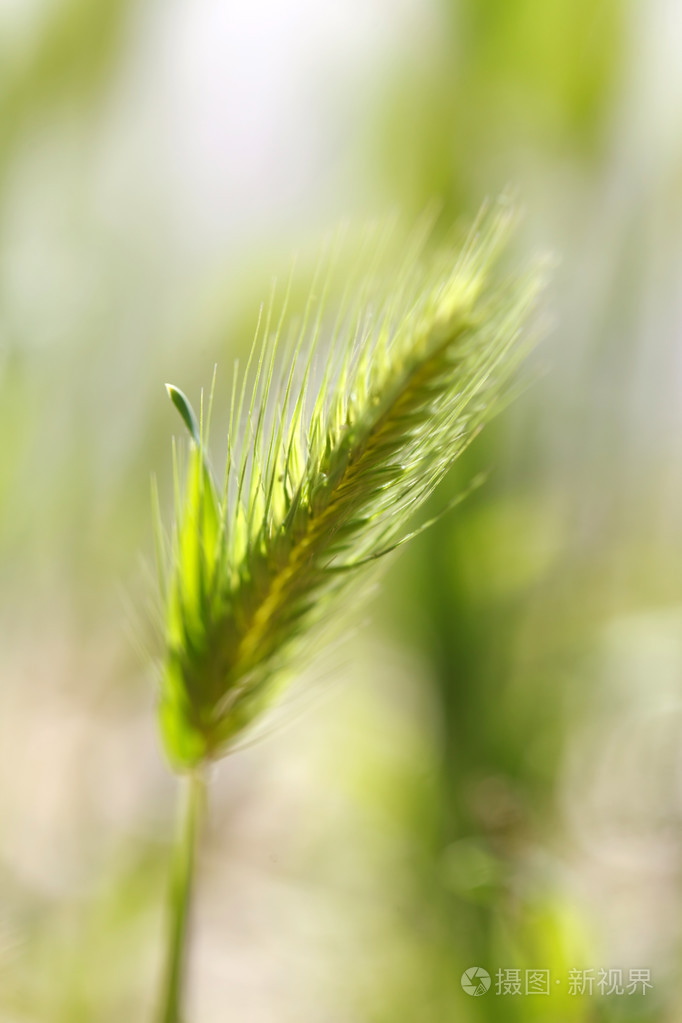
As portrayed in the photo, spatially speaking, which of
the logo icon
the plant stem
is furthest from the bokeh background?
the plant stem

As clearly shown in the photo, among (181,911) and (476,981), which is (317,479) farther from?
(476,981)

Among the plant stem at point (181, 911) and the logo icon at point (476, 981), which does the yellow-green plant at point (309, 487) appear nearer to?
the plant stem at point (181, 911)

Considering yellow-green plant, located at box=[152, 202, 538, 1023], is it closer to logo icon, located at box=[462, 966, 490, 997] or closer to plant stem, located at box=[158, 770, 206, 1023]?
plant stem, located at box=[158, 770, 206, 1023]

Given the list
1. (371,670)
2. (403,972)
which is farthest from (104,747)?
(403,972)

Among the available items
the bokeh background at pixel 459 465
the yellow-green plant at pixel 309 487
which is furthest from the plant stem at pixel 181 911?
the bokeh background at pixel 459 465

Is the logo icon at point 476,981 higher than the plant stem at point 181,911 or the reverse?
the reverse

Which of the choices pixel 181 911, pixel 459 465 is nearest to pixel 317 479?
pixel 181 911
